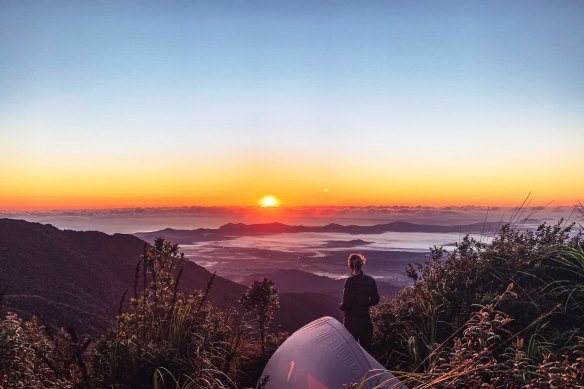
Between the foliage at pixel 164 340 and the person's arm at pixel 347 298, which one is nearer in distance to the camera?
the foliage at pixel 164 340

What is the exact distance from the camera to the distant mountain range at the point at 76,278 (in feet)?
77.9

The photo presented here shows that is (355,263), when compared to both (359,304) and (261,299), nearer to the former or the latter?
(359,304)

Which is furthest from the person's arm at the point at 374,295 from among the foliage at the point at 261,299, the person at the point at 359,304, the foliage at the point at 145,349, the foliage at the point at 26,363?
the foliage at the point at 26,363

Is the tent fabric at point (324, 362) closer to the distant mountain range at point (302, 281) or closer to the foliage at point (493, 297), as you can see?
the foliage at point (493, 297)

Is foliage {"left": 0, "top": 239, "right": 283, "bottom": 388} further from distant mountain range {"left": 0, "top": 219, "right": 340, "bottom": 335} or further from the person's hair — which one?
distant mountain range {"left": 0, "top": 219, "right": 340, "bottom": 335}

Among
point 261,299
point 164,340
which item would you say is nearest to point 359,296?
point 261,299

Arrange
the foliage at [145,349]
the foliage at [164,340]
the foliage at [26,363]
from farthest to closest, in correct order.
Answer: the foliage at [164,340] < the foliage at [145,349] < the foliage at [26,363]

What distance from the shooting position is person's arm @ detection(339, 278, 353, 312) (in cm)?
793

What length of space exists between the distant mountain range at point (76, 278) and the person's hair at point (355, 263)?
13482mm

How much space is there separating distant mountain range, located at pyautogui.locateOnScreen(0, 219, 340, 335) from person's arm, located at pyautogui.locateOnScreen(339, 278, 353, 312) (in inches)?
529

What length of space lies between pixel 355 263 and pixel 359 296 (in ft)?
1.81

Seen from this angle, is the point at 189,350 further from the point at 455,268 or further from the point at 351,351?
the point at 455,268

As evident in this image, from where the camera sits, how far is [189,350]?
6.31 metres

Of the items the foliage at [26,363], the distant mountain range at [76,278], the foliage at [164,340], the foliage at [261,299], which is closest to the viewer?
the foliage at [26,363]
